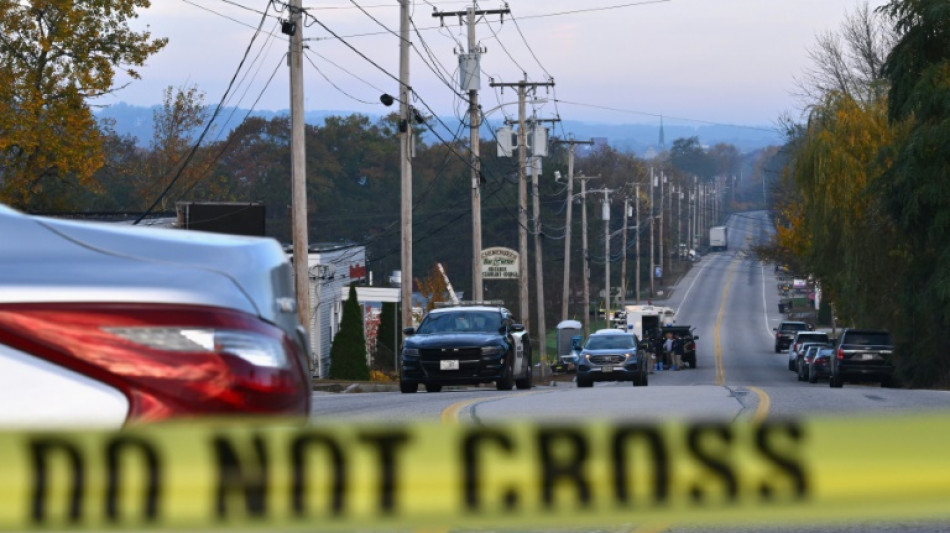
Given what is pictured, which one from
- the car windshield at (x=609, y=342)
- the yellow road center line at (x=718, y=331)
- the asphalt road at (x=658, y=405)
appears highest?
the asphalt road at (x=658, y=405)

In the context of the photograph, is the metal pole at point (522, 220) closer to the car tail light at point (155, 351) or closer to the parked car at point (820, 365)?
the parked car at point (820, 365)

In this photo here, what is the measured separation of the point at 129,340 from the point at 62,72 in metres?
39.5

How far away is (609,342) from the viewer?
3866cm

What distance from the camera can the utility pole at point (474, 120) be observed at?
151 feet

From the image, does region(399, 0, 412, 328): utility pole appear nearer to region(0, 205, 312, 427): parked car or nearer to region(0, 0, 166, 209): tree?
region(0, 0, 166, 209): tree

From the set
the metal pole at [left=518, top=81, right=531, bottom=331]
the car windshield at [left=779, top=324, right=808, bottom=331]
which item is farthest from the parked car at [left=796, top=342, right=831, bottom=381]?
the car windshield at [left=779, top=324, right=808, bottom=331]

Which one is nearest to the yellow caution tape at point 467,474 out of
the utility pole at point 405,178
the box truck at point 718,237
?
the utility pole at point 405,178

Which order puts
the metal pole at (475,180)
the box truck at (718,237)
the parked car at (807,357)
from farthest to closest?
the box truck at (718,237)
the parked car at (807,357)
the metal pole at (475,180)

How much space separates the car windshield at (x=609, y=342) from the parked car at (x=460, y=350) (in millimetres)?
10566

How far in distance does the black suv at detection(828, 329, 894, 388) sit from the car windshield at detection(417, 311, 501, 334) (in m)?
13.9

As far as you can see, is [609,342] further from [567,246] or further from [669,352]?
[567,246]

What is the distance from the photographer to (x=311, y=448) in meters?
2.95

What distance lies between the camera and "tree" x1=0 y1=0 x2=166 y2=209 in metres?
39.2

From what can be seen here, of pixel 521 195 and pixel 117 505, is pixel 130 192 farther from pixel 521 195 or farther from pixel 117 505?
pixel 117 505
